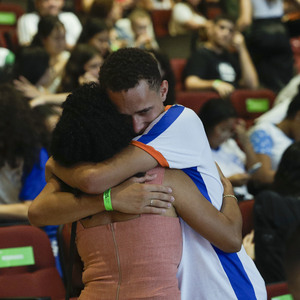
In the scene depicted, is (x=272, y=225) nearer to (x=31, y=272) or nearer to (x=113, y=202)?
(x=31, y=272)

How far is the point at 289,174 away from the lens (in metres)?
2.82

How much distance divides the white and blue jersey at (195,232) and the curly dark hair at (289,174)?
113 centimetres

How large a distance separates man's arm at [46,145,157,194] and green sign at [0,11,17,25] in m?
4.48

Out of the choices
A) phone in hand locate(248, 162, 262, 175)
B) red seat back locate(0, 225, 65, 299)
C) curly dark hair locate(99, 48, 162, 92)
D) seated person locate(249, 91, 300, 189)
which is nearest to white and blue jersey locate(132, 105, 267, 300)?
curly dark hair locate(99, 48, 162, 92)

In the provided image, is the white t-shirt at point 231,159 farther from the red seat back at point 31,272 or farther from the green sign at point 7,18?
the green sign at point 7,18

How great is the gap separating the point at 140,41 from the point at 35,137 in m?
2.98

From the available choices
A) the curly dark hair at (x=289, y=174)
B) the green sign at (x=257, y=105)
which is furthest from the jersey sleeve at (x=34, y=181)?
the green sign at (x=257, y=105)

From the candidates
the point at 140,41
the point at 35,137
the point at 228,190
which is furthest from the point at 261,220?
the point at 140,41

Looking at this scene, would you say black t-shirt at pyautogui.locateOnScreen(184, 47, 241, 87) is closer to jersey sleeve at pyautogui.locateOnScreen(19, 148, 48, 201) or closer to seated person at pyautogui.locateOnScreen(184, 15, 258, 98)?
seated person at pyautogui.locateOnScreen(184, 15, 258, 98)

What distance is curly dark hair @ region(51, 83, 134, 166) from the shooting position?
1.54m

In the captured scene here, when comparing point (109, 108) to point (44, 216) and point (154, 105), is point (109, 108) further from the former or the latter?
point (44, 216)

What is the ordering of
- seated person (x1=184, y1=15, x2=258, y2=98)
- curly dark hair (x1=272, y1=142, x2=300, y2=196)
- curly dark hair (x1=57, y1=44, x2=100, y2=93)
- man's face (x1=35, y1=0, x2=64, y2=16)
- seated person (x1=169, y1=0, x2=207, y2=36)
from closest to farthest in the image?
1. curly dark hair (x1=272, y1=142, x2=300, y2=196)
2. curly dark hair (x1=57, y1=44, x2=100, y2=93)
3. seated person (x1=184, y1=15, x2=258, y2=98)
4. man's face (x1=35, y1=0, x2=64, y2=16)
5. seated person (x1=169, y1=0, x2=207, y2=36)

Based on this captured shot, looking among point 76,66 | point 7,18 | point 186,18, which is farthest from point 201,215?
point 186,18

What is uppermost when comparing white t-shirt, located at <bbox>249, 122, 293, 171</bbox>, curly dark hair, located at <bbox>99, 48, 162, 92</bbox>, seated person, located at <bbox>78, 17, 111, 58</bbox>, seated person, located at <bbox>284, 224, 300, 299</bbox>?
curly dark hair, located at <bbox>99, 48, 162, 92</bbox>
